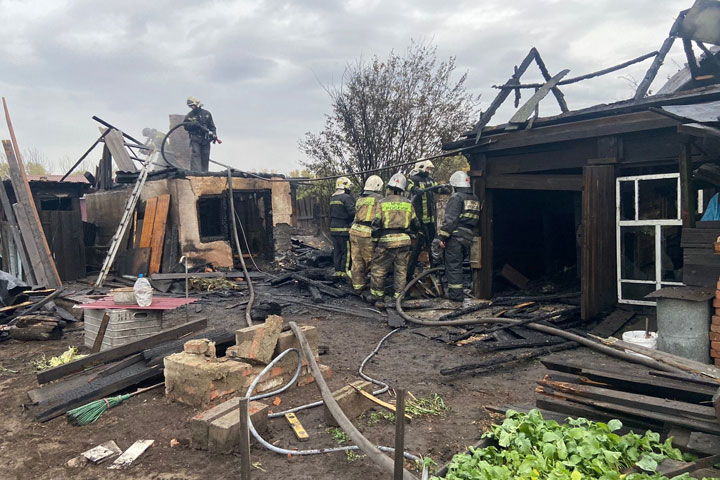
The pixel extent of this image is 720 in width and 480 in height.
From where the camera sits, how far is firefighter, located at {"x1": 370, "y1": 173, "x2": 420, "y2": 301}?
8.45m

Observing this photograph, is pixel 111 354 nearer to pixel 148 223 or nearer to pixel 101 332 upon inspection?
pixel 101 332

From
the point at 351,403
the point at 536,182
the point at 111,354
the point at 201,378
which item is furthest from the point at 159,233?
the point at 351,403

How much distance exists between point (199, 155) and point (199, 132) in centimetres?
65

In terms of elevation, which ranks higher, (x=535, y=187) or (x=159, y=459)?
(x=535, y=187)

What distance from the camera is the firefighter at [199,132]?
13617 millimetres

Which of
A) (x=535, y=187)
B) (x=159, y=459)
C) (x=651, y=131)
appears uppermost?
(x=651, y=131)

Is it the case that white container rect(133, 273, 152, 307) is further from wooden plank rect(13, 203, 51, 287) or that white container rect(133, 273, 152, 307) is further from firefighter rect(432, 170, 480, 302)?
wooden plank rect(13, 203, 51, 287)

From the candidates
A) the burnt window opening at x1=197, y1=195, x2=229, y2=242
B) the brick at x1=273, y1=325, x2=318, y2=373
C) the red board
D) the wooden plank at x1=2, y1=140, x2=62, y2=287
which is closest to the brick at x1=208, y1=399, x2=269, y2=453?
the brick at x1=273, y1=325, x2=318, y2=373

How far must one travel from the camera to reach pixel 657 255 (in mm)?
6555

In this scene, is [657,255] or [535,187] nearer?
[657,255]

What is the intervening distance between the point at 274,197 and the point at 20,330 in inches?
315

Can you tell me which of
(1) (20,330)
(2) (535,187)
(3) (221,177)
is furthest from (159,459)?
(3) (221,177)

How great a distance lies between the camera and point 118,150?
1412 centimetres

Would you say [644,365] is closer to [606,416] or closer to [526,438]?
[606,416]
